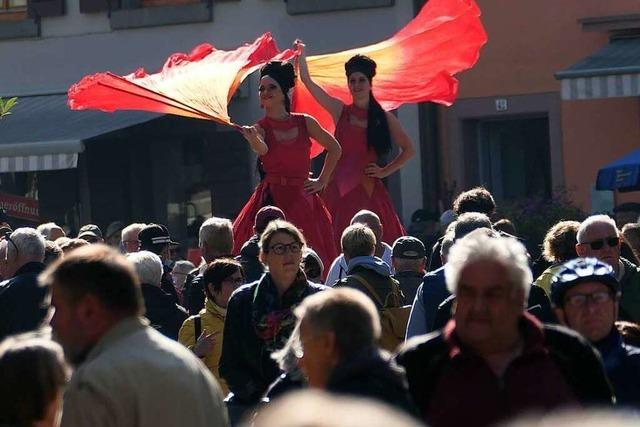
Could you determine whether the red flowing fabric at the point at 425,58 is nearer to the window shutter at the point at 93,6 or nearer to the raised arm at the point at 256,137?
the raised arm at the point at 256,137

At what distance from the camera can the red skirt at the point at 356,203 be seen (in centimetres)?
1228

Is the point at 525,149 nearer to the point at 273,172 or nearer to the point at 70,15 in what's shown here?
the point at 70,15

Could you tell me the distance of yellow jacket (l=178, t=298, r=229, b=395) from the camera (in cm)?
870

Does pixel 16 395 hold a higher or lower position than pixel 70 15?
lower

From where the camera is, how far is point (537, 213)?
20328 millimetres

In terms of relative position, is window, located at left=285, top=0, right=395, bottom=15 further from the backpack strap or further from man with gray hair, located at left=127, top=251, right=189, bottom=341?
the backpack strap

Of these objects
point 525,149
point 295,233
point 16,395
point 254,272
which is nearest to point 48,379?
point 16,395

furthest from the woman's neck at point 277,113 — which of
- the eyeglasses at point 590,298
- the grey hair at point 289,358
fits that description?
the eyeglasses at point 590,298

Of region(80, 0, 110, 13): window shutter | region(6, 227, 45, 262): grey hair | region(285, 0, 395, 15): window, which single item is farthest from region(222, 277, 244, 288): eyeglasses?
region(80, 0, 110, 13): window shutter

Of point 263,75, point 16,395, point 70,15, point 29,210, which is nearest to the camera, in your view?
point 16,395

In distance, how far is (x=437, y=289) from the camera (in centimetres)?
766

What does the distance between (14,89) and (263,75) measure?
15.1 meters

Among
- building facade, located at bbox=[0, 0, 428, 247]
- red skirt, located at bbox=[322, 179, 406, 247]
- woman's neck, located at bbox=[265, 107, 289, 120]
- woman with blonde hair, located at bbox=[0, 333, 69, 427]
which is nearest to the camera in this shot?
woman with blonde hair, located at bbox=[0, 333, 69, 427]

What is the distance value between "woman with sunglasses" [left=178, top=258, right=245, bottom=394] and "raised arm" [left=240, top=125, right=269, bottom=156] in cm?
237
